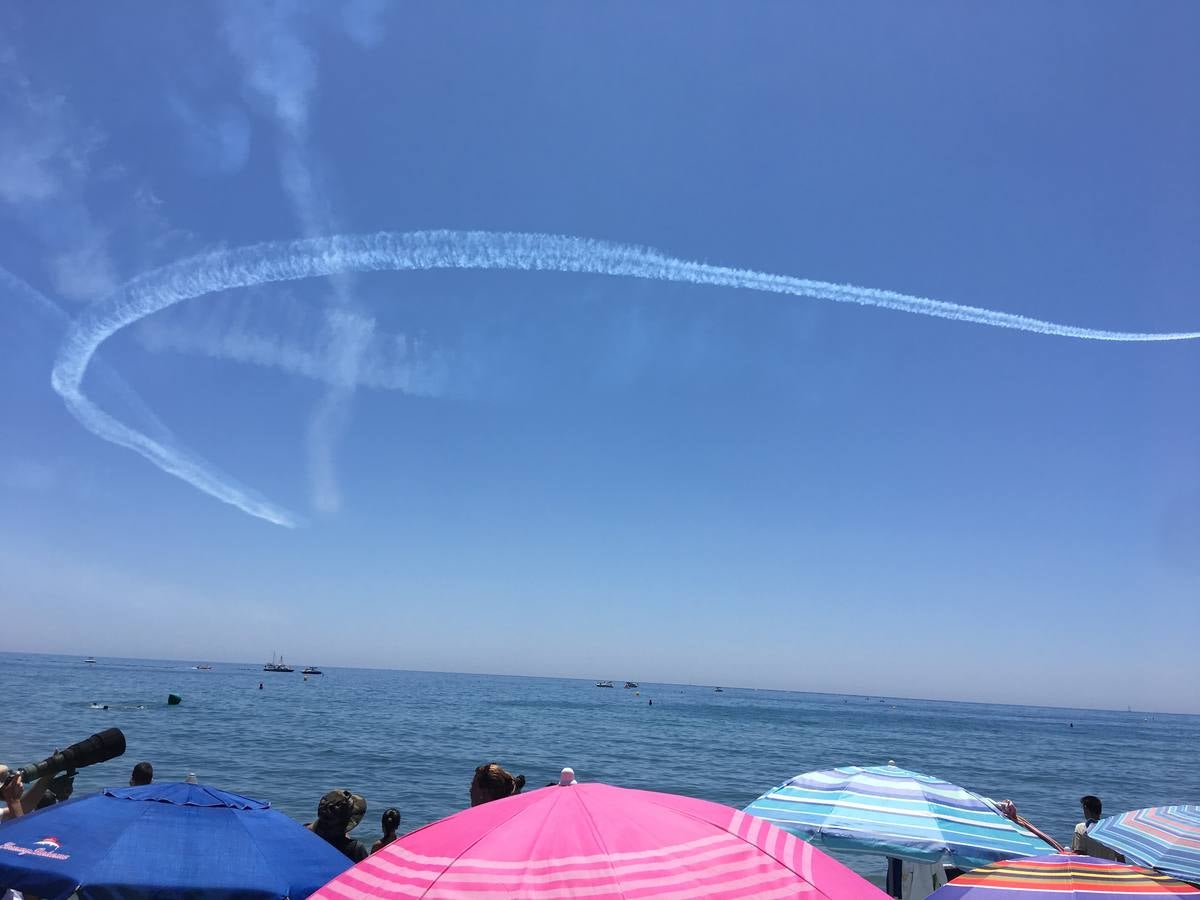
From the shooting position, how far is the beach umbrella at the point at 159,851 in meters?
5.12

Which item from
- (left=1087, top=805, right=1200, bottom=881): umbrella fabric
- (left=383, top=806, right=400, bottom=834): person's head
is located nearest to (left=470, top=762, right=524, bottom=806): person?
(left=383, top=806, right=400, bottom=834): person's head

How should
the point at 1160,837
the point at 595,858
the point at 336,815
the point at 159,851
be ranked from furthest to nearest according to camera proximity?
the point at 1160,837, the point at 336,815, the point at 159,851, the point at 595,858

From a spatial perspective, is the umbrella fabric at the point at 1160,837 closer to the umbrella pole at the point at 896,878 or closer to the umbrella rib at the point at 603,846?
the umbrella pole at the point at 896,878

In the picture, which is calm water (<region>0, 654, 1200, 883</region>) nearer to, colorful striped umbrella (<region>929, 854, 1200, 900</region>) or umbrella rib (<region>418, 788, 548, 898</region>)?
colorful striped umbrella (<region>929, 854, 1200, 900</region>)

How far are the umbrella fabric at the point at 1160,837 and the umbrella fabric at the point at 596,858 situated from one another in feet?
19.2

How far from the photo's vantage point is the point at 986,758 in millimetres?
59312

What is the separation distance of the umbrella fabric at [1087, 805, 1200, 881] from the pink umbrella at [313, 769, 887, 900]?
19.2ft

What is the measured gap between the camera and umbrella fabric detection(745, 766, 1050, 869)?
6.72 m

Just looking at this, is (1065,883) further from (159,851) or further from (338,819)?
(338,819)

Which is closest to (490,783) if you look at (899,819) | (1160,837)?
(899,819)

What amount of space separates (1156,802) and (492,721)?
48.3 m

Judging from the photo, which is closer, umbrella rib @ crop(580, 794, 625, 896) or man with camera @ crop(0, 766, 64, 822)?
umbrella rib @ crop(580, 794, 625, 896)

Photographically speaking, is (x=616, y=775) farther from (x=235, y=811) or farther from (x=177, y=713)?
(x=177, y=713)

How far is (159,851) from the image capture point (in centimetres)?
533
